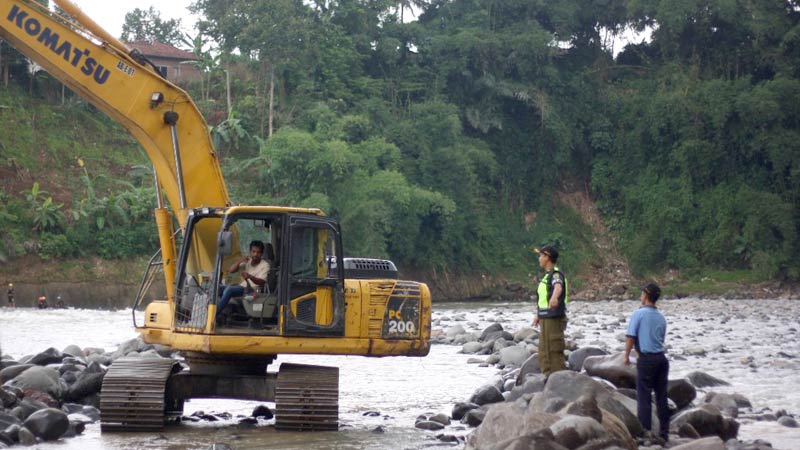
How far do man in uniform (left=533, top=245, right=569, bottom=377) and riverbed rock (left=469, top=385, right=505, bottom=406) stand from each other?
1277mm

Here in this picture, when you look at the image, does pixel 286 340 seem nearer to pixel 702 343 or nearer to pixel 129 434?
pixel 129 434

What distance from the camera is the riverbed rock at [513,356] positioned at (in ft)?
63.7

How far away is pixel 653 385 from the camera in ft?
35.6

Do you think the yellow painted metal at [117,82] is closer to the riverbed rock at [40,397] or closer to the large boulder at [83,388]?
the large boulder at [83,388]

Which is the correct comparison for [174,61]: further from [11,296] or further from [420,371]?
[420,371]

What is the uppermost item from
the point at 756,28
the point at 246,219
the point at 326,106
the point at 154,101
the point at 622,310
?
the point at 756,28

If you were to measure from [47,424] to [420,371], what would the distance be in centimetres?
891

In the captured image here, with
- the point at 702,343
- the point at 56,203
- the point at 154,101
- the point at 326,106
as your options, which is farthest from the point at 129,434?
the point at 326,106

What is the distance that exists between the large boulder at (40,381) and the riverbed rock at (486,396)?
499 centimetres

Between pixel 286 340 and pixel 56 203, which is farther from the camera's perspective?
pixel 56 203

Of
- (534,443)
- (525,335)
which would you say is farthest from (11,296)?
(534,443)

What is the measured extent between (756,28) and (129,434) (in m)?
55.8

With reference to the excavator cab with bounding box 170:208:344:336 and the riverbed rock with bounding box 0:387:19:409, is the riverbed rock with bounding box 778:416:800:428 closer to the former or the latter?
the excavator cab with bounding box 170:208:344:336

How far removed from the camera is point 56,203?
159ft
